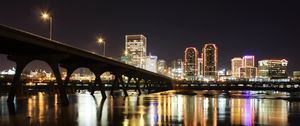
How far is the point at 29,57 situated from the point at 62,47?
6.23 m

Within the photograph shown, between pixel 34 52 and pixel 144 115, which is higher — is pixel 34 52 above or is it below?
above

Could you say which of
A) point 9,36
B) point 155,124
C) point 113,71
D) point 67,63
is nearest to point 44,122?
point 155,124

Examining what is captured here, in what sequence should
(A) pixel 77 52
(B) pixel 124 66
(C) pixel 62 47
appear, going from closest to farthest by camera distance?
(C) pixel 62 47 < (A) pixel 77 52 < (B) pixel 124 66

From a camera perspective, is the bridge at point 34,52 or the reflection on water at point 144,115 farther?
the bridge at point 34,52

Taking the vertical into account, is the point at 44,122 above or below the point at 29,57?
below

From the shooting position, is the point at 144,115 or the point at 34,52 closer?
the point at 144,115

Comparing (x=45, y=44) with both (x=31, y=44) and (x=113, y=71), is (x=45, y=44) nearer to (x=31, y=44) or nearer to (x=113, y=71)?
(x=31, y=44)

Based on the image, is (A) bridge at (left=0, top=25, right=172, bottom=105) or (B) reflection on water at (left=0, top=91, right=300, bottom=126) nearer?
(B) reflection on water at (left=0, top=91, right=300, bottom=126)

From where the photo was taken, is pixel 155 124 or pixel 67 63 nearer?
pixel 155 124

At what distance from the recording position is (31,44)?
6225cm

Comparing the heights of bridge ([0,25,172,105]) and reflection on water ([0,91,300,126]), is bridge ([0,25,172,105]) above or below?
above

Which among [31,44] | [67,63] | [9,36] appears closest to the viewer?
[9,36]

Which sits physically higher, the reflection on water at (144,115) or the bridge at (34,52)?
the bridge at (34,52)

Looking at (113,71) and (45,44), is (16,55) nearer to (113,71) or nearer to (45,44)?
(45,44)
